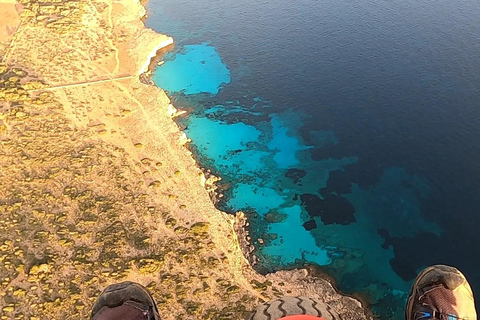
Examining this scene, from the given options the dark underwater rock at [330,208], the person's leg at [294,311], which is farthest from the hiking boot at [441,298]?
the dark underwater rock at [330,208]

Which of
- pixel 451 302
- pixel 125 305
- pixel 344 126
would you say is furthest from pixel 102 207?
pixel 344 126

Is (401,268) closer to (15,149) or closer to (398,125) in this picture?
(398,125)

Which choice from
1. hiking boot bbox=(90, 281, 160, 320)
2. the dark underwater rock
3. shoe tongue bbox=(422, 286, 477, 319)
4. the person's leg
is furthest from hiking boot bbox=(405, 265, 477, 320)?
the dark underwater rock

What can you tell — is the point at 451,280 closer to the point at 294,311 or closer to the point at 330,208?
the point at 294,311

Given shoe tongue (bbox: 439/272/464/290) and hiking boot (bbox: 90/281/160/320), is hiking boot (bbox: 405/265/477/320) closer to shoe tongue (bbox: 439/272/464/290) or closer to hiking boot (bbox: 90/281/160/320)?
shoe tongue (bbox: 439/272/464/290)

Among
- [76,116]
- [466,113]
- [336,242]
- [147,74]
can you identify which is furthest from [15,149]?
[466,113]

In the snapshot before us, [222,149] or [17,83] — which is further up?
[17,83]
